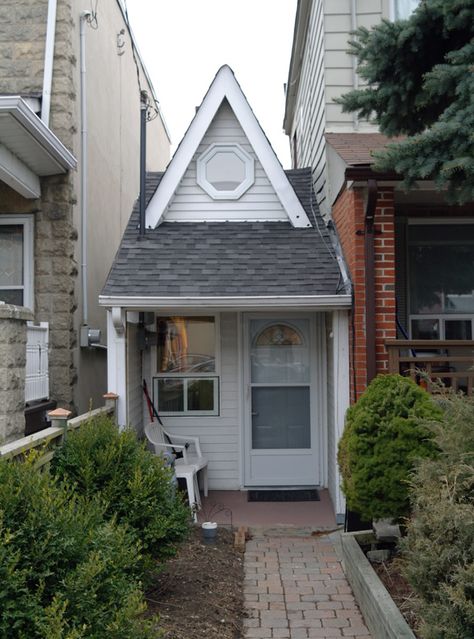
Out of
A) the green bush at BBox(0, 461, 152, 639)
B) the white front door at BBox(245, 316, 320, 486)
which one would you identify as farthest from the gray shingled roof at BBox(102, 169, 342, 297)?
the green bush at BBox(0, 461, 152, 639)

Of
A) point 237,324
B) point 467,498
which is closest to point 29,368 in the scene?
point 237,324

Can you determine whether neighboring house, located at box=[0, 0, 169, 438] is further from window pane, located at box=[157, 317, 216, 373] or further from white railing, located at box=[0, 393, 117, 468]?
white railing, located at box=[0, 393, 117, 468]

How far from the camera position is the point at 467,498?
4.07m

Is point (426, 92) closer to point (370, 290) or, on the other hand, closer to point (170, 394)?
point (370, 290)

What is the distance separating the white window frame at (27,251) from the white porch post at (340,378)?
3773 mm

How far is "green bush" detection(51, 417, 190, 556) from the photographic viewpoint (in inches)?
195

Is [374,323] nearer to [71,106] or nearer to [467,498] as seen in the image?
[467,498]

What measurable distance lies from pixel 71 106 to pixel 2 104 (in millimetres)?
2428

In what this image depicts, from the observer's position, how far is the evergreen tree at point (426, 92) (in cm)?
514

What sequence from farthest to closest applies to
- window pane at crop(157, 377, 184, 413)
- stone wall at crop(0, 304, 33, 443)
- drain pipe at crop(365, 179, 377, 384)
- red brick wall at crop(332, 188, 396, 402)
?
window pane at crop(157, 377, 184, 413), red brick wall at crop(332, 188, 396, 402), drain pipe at crop(365, 179, 377, 384), stone wall at crop(0, 304, 33, 443)

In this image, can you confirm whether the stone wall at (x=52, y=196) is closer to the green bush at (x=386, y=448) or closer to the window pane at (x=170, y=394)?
the window pane at (x=170, y=394)

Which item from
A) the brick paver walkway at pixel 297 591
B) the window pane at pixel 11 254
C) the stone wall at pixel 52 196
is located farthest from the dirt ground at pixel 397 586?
the window pane at pixel 11 254

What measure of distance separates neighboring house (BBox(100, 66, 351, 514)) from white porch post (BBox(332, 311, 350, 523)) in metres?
0.79

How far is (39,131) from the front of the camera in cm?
720
